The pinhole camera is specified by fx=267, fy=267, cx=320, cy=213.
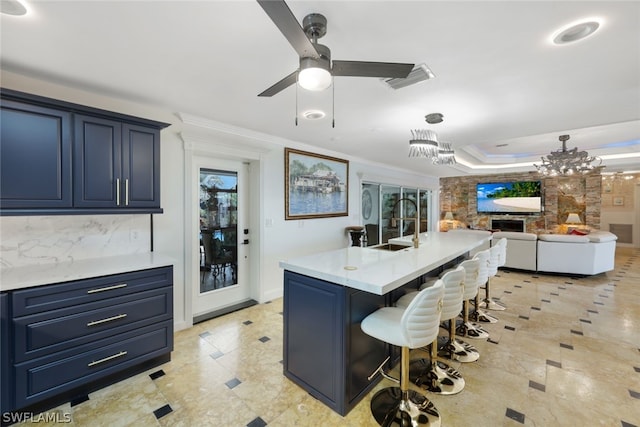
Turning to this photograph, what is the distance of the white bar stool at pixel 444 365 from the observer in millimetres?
2012

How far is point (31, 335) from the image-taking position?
1812 millimetres

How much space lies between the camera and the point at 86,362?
2035 mm

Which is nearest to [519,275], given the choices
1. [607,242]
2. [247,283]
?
[607,242]

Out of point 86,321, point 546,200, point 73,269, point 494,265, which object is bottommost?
point 86,321

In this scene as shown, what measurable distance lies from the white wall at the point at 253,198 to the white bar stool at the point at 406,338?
229 centimetres

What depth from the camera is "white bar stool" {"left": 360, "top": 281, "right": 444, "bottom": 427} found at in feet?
5.37

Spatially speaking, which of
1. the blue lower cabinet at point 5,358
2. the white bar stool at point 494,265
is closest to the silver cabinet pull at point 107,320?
the blue lower cabinet at point 5,358

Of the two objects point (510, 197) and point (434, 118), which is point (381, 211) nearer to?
point (434, 118)

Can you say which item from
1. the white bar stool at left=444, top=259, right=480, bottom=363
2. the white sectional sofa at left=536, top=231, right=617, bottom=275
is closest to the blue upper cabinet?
the white bar stool at left=444, top=259, right=480, bottom=363

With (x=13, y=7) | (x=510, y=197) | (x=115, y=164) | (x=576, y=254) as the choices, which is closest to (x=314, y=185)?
(x=115, y=164)

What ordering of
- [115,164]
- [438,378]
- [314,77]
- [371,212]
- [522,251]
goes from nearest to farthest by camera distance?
[314,77] → [438,378] → [115,164] → [522,251] → [371,212]

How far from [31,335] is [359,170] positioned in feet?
16.9

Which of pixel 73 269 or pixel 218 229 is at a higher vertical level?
pixel 218 229

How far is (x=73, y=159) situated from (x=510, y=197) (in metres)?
11.0
